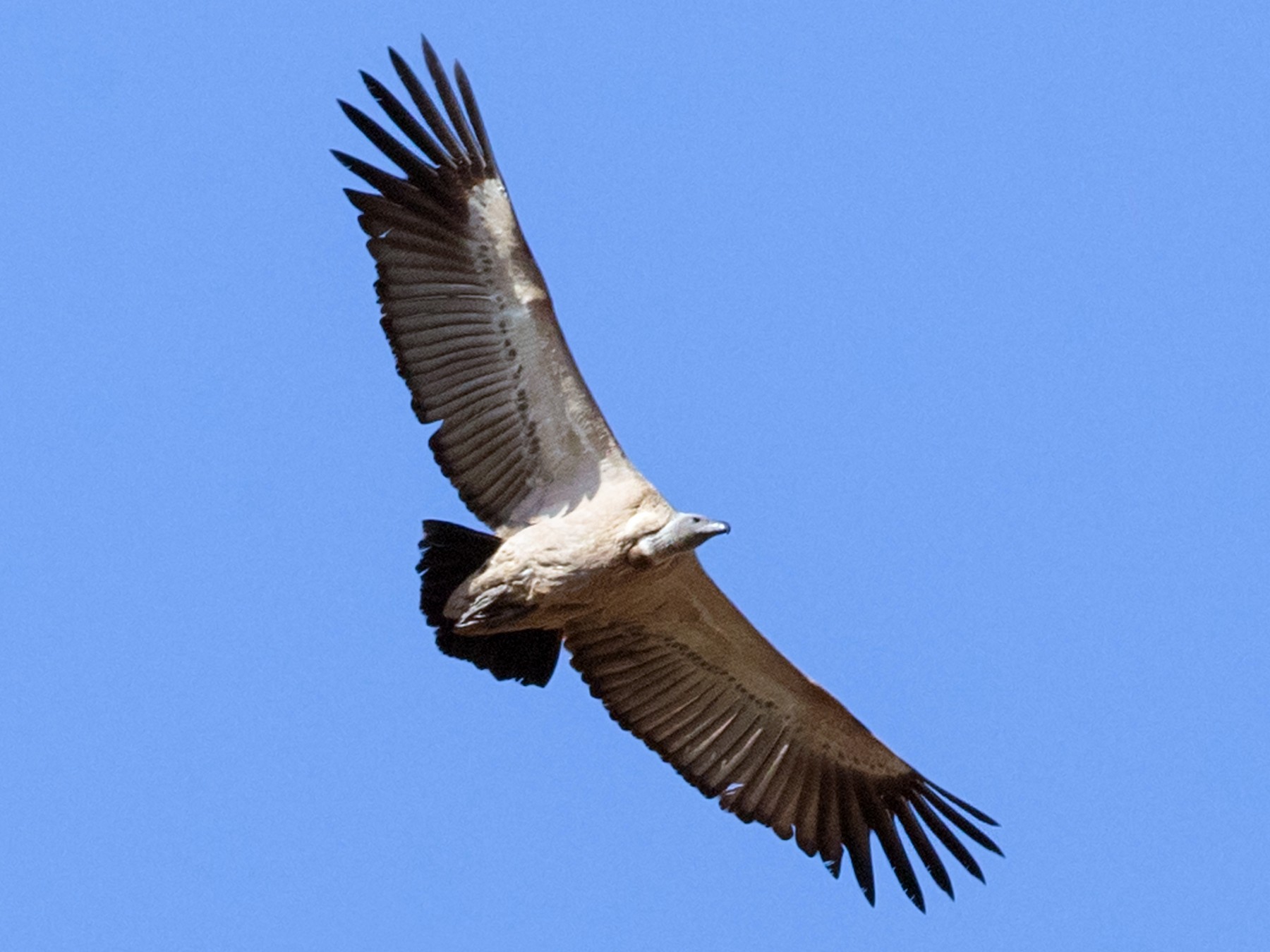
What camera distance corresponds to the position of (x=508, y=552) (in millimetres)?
12648

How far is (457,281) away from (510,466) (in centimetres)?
103

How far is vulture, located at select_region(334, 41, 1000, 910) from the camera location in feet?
41.4

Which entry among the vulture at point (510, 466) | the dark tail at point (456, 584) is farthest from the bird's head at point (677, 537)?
the dark tail at point (456, 584)

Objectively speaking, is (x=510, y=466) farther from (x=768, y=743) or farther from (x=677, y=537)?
(x=768, y=743)

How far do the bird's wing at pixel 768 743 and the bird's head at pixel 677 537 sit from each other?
0.94m

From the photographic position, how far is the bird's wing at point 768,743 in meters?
13.4

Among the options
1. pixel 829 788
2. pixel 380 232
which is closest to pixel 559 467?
pixel 380 232

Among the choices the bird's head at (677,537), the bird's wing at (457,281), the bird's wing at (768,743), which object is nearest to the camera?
the bird's head at (677,537)

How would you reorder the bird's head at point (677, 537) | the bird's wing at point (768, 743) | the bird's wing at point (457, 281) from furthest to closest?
the bird's wing at point (768, 743) < the bird's wing at point (457, 281) < the bird's head at point (677, 537)

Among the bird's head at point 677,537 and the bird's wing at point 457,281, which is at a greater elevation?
the bird's wing at point 457,281

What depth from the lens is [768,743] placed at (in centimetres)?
1368

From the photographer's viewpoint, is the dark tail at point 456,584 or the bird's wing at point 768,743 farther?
the bird's wing at point 768,743

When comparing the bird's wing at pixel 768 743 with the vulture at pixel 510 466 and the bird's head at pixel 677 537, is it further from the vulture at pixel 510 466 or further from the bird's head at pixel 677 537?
the bird's head at pixel 677 537

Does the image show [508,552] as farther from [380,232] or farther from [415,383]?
[380,232]
